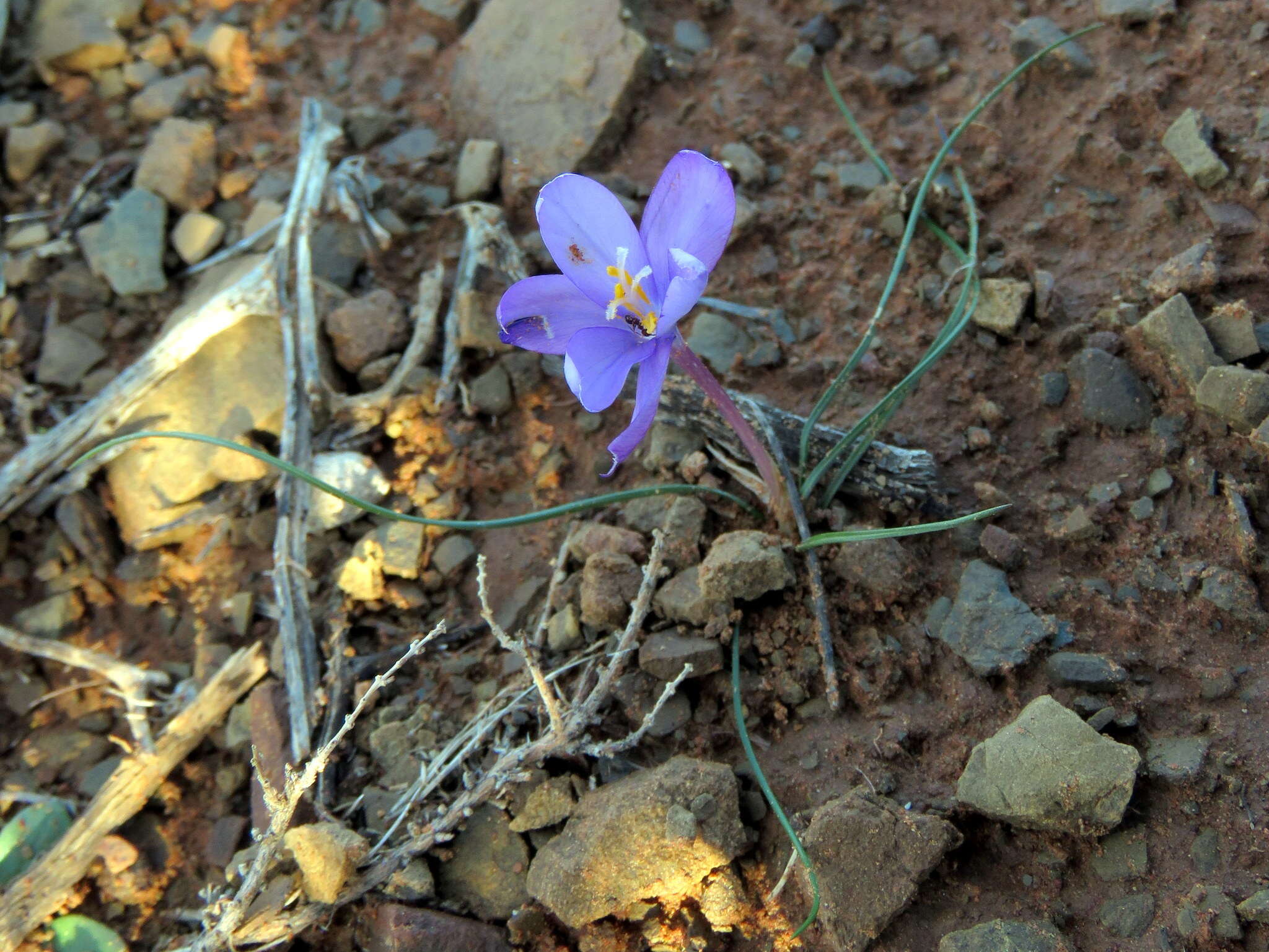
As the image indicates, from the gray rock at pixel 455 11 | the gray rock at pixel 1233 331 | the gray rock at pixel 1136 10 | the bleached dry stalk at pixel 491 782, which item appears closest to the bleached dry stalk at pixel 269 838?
the bleached dry stalk at pixel 491 782

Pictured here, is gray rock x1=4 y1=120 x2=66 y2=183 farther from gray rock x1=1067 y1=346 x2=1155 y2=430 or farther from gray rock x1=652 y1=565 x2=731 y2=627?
gray rock x1=1067 y1=346 x2=1155 y2=430

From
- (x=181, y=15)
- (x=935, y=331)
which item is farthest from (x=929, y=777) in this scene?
(x=181, y=15)

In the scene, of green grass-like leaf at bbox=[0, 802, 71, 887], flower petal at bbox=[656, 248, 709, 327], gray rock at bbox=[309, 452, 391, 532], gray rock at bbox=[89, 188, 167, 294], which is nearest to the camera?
flower petal at bbox=[656, 248, 709, 327]

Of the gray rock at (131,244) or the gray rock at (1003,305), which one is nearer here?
the gray rock at (1003,305)

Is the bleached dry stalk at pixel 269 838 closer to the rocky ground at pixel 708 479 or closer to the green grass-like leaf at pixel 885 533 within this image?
the rocky ground at pixel 708 479

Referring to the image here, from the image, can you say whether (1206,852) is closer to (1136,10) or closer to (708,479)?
(708,479)

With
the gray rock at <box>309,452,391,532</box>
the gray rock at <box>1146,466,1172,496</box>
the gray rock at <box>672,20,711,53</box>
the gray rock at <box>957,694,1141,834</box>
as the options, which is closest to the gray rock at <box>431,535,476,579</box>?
the gray rock at <box>309,452,391,532</box>

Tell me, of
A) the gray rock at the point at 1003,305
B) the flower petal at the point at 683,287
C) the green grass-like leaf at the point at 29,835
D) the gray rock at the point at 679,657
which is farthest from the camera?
the gray rock at the point at 1003,305
